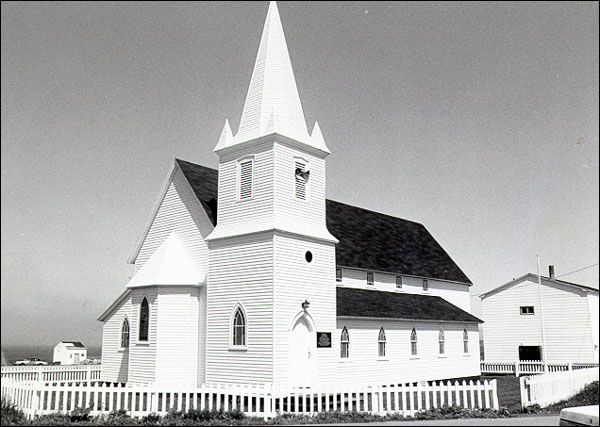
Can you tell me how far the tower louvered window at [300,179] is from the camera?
26.1 metres

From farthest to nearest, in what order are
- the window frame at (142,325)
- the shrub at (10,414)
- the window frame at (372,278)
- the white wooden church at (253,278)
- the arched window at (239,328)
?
the window frame at (372,278), the window frame at (142,325), the arched window at (239,328), the white wooden church at (253,278), the shrub at (10,414)

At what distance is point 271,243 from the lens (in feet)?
79.2

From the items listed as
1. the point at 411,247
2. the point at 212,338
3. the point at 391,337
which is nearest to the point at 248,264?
the point at 212,338

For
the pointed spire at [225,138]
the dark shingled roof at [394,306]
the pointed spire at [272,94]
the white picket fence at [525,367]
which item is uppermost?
the pointed spire at [272,94]

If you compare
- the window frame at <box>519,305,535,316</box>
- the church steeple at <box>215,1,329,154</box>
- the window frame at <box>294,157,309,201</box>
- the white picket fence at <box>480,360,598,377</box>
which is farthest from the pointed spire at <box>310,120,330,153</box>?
the window frame at <box>519,305,535,316</box>

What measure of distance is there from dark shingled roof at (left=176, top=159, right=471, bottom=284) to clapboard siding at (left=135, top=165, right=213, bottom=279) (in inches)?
21.5

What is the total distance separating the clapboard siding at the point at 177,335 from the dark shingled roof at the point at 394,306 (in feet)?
22.2

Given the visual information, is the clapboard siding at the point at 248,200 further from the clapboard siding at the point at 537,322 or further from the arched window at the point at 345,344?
the clapboard siding at the point at 537,322

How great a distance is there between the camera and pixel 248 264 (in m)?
24.8

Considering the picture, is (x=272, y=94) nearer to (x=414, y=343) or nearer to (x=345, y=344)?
(x=345, y=344)

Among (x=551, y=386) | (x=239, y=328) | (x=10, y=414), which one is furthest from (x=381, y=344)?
(x=10, y=414)

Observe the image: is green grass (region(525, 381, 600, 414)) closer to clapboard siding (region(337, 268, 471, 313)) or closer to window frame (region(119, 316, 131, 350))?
clapboard siding (region(337, 268, 471, 313))

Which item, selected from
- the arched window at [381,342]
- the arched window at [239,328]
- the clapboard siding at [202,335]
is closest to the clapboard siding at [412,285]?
the arched window at [381,342]

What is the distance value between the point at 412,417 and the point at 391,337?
555 inches
